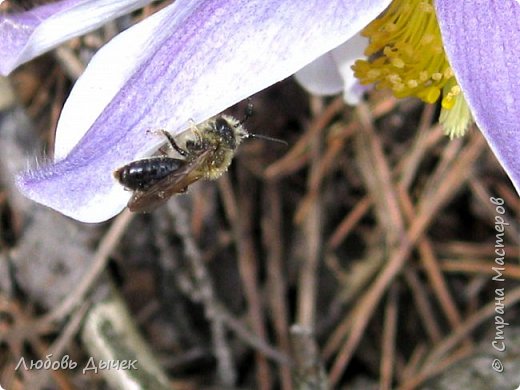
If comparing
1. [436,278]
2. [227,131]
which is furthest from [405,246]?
[227,131]

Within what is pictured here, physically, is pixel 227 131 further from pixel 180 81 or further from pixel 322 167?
pixel 322 167

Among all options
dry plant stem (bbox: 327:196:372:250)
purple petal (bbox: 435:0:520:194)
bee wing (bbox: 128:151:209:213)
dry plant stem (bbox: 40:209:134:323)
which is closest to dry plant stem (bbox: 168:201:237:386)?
dry plant stem (bbox: 40:209:134:323)

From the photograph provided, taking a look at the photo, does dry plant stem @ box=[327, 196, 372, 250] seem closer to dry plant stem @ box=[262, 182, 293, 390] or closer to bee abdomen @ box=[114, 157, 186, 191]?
dry plant stem @ box=[262, 182, 293, 390]

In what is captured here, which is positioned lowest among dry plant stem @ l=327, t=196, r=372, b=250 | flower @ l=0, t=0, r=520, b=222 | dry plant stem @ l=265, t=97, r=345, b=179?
dry plant stem @ l=327, t=196, r=372, b=250

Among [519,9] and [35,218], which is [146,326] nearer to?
[35,218]

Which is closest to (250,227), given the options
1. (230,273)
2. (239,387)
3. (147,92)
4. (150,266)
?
(230,273)

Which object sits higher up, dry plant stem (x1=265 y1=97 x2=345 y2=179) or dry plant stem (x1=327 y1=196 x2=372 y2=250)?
dry plant stem (x1=265 y1=97 x2=345 y2=179)
